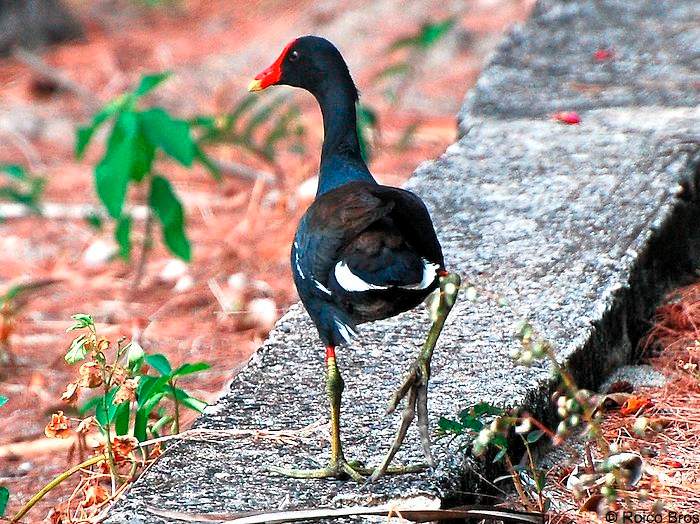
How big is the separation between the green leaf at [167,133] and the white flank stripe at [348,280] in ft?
5.56

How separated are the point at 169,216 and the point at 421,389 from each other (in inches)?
79.4

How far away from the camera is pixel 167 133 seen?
373cm

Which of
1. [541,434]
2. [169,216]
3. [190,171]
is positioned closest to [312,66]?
[541,434]

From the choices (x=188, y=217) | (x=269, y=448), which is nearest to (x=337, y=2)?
(x=188, y=217)

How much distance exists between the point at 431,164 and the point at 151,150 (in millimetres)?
937

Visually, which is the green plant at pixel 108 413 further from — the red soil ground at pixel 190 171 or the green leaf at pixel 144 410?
the red soil ground at pixel 190 171

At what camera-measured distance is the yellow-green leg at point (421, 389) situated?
2.05 metres

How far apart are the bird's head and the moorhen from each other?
359mm

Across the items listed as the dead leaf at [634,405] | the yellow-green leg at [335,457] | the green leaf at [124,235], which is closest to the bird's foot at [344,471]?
the yellow-green leg at [335,457]

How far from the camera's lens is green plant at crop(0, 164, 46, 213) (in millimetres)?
4480

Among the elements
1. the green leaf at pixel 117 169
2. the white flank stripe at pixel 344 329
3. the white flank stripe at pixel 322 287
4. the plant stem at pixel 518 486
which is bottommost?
the plant stem at pixel 518 486

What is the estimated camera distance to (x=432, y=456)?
7.10 ft

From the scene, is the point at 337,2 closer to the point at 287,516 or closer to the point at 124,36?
the point at 124,36

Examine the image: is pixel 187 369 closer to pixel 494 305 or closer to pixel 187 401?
pixel 187 401
